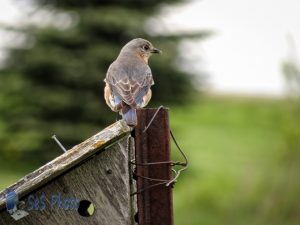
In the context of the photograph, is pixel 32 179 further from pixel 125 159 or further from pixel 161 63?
pixel 161 63

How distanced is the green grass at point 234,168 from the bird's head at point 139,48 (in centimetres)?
635

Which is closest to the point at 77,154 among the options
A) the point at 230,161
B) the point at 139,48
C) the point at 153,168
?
the point at 153,168

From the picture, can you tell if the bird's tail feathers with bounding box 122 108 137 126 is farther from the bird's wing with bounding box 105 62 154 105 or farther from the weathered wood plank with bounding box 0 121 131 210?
the bird's wing with bounding box 105 62 154 105

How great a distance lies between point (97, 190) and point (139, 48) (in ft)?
11.3

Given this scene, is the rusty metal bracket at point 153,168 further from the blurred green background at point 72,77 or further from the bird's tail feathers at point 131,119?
the blurred green background at point 72,77

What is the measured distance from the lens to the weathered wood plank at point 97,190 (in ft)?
13.1

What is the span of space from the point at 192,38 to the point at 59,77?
370 cm

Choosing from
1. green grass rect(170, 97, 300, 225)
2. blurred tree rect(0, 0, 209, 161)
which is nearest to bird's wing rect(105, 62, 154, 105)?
green grass rect(170, 97, 300, 225)

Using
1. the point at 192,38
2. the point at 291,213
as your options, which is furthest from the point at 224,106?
the point at 291,213

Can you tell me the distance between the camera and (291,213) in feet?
44.0

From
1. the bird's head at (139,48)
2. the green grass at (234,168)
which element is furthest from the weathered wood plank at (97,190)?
the green grass at (234,168)

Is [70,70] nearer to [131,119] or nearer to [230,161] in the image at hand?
[230,161]

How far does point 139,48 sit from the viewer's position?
7410 millimetres

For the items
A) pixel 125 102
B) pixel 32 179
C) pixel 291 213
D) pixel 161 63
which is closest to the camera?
pixel 32 179
